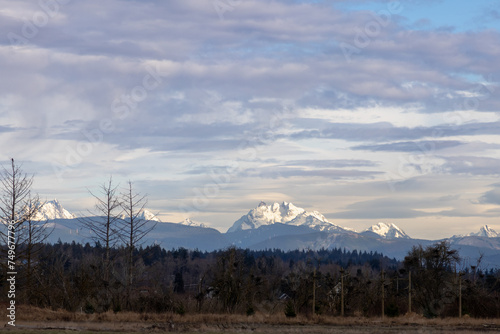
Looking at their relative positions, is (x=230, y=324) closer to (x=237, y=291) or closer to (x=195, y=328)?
(x=195, y=328)

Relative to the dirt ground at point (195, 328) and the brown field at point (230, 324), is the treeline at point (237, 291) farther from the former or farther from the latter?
the dirt ground at point (195, 328)

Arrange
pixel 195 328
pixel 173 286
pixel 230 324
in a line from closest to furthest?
pixel 195 328 < pixel 230 324 < pixel 173 286

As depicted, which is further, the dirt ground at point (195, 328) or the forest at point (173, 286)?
the forest at point (173, 286)

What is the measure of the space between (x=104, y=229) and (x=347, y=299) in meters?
22.3

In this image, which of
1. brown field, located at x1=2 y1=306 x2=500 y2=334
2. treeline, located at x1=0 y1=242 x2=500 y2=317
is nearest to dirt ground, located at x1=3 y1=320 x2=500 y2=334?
brown field, located at x1=2 y1=306 x2=500 y2=334

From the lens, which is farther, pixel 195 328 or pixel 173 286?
pixel 173 286

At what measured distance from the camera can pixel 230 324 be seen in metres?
39.0

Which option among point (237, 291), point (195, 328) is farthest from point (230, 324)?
point (237, 291)

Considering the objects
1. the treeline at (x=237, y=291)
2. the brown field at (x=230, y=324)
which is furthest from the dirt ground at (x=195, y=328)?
the treeline at (x=237, y=291)

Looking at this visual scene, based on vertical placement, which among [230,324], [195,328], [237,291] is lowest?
[230,324]

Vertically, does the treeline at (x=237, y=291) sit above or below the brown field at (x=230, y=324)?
above

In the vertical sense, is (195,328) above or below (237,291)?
below

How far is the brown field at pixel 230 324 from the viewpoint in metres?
34.0

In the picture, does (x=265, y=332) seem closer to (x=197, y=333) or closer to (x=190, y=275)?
(x=197, y=333)
